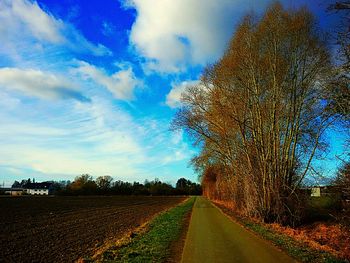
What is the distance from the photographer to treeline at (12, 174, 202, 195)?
121 meters

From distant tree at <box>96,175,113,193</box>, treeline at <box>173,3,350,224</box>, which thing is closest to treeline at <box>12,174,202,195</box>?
distant tree at <box>96,175,113,193</box>

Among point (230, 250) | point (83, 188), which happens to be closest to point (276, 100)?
point (230, 250)

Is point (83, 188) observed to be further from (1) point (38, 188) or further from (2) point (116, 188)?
(1) point (38, 188)

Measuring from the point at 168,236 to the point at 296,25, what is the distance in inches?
581

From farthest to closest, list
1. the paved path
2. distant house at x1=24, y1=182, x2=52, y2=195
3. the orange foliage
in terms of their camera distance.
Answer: distant house at x1=24, y1=182, x2=52, y2=195
the orange foliage
the paved path

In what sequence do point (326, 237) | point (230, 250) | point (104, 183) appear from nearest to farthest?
point (230, 250), point (326, 237), point (104, 183)

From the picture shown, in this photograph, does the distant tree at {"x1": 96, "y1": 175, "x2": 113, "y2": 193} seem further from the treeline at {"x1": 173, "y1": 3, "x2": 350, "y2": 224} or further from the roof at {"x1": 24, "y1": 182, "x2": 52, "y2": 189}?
the treeline at {"x1": 173, "y1": 3, "x2": 350, "y2": 224}

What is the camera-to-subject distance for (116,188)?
13138 cm

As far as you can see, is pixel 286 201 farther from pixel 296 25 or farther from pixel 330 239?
pixel 296 25

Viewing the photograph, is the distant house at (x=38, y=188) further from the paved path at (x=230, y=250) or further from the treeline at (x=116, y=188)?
the paved path at (x=230, y=250)

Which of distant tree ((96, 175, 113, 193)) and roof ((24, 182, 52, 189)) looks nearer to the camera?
distant tree ((96, 175, 113, 193))

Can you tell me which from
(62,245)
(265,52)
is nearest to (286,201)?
(265,52)

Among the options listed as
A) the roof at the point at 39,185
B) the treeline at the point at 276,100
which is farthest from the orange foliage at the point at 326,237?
the roof at the point at 39,185

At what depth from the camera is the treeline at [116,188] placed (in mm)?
121138
